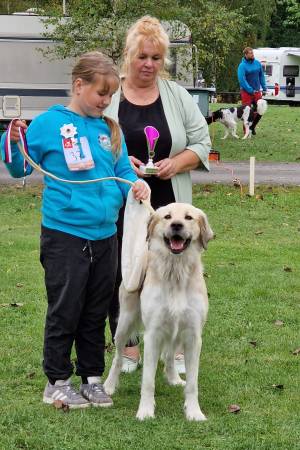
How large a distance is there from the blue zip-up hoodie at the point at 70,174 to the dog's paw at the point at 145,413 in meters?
0.99

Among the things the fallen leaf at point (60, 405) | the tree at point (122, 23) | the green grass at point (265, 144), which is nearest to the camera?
the fallen leaf at point (60, 405)

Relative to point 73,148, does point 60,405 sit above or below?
below

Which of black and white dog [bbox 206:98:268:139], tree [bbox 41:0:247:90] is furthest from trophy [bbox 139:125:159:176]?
black and white dog [bbox 206:98:268:139]

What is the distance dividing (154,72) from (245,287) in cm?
322

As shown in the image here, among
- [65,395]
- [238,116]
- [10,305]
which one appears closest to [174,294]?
[65,395]

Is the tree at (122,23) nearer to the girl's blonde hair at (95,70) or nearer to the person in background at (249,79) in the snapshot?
the person in background at (249,79)

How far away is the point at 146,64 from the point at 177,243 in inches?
49.5

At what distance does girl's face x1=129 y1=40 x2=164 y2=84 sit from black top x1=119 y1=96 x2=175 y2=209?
7.0 inches

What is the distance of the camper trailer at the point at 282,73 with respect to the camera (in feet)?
149

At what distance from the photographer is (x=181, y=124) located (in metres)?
5.32

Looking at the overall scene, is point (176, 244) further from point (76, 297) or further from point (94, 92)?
point (94, 92)

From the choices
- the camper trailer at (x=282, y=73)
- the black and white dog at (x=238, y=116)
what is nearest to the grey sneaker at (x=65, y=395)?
the black and white dog at (x=238, y=116)

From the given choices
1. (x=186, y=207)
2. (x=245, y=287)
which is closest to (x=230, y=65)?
(x=245, y=287)

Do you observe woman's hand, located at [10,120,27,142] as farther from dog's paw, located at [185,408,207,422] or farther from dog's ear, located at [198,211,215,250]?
dog's paw, located at [185,408,207,422]
